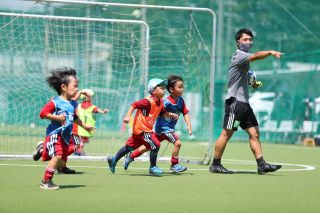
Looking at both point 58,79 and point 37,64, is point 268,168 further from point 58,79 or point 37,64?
point 37,64

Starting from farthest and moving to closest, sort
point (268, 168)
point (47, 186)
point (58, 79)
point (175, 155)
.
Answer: point (175, 155) < point (268, 168) < point (58, 79) < point (47, 186)

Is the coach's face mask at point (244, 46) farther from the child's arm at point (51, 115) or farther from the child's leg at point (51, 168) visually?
the child's leg at point (51, 168)

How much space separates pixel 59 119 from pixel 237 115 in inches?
133

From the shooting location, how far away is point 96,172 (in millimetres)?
11094

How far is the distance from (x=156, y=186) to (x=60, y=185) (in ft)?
3.66

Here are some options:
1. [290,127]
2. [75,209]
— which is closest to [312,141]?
[290,127]

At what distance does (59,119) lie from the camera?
851 centimetres

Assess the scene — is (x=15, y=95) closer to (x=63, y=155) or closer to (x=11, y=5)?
(x=11, y=5)

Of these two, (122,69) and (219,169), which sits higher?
(122,69)

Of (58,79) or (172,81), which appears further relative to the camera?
(172,81)

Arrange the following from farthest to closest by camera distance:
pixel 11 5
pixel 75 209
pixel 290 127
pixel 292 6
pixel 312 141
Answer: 1. pixel 292 6
2. pixel 290 127
3. pixel 312 141
4. pixel 11 5
5. pixel 75 209

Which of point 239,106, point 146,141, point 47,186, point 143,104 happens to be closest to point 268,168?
point 239,106

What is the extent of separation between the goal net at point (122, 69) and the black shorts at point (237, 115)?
3.46 meters

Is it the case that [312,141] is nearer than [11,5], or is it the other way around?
[11,5]
